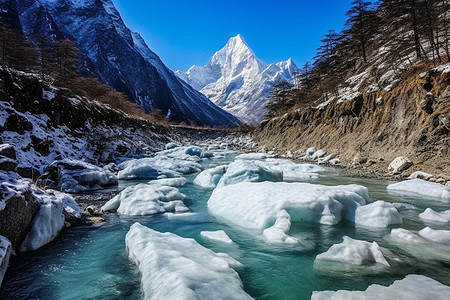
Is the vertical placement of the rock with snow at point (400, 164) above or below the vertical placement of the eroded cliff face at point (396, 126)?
below

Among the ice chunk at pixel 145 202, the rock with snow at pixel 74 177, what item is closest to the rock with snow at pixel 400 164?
the ice chunk at pixel 145 202

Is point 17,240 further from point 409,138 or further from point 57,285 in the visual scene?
point 409,138

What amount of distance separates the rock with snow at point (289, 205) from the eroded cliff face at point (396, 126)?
7.06 meters

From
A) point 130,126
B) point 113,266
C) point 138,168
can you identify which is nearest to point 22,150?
point 138,168

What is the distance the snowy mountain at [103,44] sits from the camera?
98788 mm

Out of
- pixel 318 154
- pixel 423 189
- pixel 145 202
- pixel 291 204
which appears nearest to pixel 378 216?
pixel 291 204

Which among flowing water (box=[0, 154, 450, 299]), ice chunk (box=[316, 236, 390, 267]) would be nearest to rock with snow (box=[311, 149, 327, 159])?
flowing water (box=[0, 154, 450, 299])

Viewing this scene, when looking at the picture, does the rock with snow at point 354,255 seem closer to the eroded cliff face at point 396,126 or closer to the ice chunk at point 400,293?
the ice chunk at point 400,293

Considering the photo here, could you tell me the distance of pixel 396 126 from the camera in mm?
15773

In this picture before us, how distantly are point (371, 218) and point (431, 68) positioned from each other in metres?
13.6

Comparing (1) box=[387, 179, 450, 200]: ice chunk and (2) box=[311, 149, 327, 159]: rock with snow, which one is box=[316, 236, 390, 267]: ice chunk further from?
(2) box=[311, 149, 327, 159]: rock with snow

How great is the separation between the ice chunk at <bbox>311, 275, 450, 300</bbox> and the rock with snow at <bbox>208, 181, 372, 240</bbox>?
8.06ft

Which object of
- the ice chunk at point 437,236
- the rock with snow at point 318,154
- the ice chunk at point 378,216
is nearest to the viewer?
the ice chunk at point 437,236

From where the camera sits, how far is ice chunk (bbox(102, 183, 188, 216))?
7.87 meters
